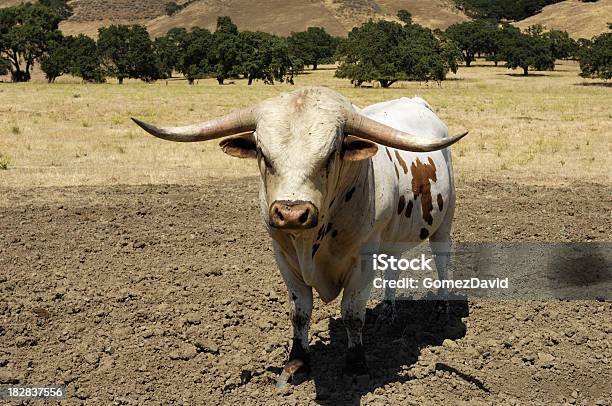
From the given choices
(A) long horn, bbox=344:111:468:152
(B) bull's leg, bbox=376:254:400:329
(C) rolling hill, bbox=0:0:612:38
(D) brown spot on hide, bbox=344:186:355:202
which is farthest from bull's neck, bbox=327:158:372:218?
(C) rolling hill, bbox=0:0:612:38

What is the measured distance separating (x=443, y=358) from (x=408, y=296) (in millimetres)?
1741

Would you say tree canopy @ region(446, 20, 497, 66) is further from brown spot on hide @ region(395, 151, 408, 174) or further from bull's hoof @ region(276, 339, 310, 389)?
bull's hoof @ region(276, 339, 310, 389)

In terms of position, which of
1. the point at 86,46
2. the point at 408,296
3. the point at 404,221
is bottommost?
the point at 408,296

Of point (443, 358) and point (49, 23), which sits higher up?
point (49, 23)

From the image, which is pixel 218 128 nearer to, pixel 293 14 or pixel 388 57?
pixel 388 57

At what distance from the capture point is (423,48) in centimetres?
5716

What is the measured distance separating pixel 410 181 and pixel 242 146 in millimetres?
1917

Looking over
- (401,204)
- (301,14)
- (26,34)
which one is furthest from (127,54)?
(301,14)

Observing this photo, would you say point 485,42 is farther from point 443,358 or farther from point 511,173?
point 443,358

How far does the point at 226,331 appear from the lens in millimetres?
6461

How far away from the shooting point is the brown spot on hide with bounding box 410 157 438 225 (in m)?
6.08

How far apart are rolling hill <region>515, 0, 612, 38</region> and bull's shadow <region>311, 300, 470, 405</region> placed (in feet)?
338

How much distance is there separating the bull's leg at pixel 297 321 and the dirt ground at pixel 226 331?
0.14 metres

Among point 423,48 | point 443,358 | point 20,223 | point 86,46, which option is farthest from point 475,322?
point 86,46
